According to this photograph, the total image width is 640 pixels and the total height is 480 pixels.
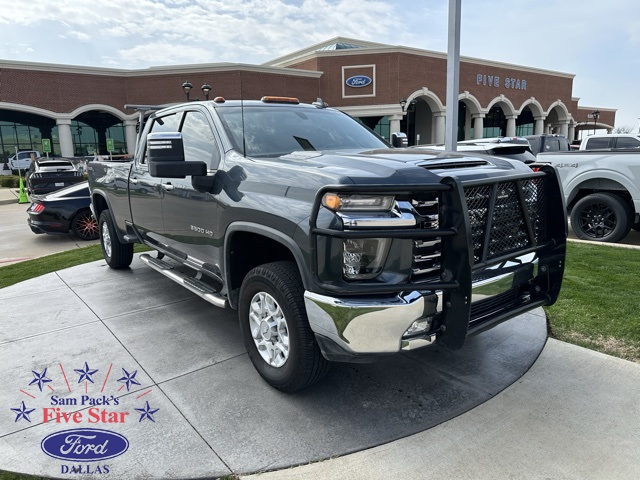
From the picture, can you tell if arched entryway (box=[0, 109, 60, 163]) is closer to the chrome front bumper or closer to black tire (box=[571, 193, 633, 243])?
black tire (box=[571, 193, 633, 243])

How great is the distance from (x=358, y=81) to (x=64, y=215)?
33113 millimetres

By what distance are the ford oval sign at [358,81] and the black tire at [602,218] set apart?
3355 centimetres

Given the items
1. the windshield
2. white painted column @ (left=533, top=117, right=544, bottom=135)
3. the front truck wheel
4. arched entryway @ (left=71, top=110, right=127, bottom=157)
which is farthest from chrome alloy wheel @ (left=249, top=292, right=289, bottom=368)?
white painted column @ (left=533, top=117, right=544, bottom=135)

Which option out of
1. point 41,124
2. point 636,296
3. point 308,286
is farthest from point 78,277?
point 41,124

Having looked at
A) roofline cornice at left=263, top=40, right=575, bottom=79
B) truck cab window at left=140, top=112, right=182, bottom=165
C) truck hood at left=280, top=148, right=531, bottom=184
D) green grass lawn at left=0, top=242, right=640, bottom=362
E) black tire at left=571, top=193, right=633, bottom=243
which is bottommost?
green grass lawn at left=0, top=242, right=640, bottom=362

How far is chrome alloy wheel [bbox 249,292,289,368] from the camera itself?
325 centimetres

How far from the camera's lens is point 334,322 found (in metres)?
2.66

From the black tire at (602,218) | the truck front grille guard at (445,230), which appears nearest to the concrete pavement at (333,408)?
the truck front grille guard at (445,230)

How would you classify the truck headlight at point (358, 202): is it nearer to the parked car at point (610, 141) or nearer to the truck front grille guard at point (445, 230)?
the truck front grille guard at point (445, 230)

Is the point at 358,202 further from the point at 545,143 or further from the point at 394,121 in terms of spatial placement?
the point at 394,121

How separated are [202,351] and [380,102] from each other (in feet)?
127

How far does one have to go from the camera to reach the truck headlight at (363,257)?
8.71ft

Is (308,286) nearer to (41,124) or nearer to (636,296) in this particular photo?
(636,296)

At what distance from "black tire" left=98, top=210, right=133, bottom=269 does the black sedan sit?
12.9ft
